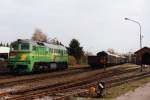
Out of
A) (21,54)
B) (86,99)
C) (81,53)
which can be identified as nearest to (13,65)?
(21,54)

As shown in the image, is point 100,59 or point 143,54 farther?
point 143,54

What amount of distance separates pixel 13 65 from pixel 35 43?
3.22 meters

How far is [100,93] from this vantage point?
68.7 feet

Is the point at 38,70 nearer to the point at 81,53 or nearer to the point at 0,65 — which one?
the point at 0,65

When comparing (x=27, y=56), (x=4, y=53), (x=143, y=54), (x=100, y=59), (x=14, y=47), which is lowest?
(x=27, y=56)

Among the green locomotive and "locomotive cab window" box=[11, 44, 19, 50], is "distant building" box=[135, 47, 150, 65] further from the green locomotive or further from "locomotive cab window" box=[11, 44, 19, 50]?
"locomotive cab window" box=[11, 44, 19, 50]

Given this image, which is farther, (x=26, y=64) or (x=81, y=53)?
(x=81, y=53)

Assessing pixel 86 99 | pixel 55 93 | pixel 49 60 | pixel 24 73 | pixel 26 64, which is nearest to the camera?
pixel 86 99

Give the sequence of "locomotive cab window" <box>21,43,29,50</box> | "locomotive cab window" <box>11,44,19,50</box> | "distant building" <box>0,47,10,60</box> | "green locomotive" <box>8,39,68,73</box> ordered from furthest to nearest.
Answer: "distant building" <box>0,47,10,60</box>, "locomotive cab window" <box>11,44,19,50</box>, "locomotive cab window" <box>21,43,29,50</box>, "green locomotive" <box>8,39,68,73</box>

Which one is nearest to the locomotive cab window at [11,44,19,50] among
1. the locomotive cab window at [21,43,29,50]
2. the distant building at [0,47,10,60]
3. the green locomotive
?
the green locomotive

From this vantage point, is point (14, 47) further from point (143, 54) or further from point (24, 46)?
point (143, 54)

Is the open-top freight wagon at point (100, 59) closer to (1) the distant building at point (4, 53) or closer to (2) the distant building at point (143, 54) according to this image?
(2) the distant building at point (143, 54)

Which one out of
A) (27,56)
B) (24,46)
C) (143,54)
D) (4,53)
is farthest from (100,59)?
(27,56)

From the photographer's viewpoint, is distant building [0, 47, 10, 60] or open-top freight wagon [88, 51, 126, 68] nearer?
open-top freight wagon [88, 51, 126, 68]
